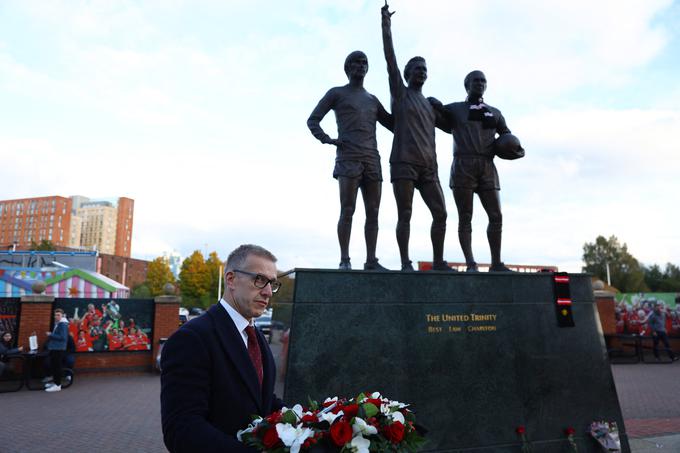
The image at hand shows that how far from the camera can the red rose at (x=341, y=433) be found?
167 centimetres

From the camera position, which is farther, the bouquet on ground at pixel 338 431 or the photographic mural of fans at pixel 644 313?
the photographic mural of fans at pixel 644 313

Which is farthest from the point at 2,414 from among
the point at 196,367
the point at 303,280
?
the point at 196,367

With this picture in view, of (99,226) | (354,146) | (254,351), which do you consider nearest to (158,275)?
(354,146)

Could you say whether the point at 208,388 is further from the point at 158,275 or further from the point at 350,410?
the point at 158,275

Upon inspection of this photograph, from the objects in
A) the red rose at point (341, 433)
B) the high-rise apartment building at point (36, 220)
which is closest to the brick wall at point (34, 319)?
the red rose at point (341, 433)

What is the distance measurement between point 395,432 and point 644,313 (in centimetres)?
2232

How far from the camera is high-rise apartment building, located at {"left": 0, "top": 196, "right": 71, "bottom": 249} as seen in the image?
105325 millimetres

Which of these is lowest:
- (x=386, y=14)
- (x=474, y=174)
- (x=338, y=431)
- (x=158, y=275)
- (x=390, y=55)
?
→ (x=338, y=431)

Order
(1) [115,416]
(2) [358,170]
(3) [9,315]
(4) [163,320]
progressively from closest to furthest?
1. (2) [358,170]
2. (1) [115,416]
3. (3) [9,315]
4. (4) [163,320]

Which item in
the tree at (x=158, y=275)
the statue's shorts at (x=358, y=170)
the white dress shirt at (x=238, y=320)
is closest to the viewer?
the white dress shirt at (x=238, y=320)

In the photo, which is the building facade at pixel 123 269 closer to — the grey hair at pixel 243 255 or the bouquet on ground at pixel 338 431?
the grey hair at pixel 243 255

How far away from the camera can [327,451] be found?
1.71 m

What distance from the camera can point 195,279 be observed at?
57781mm

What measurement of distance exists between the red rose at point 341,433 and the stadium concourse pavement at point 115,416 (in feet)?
19.7
